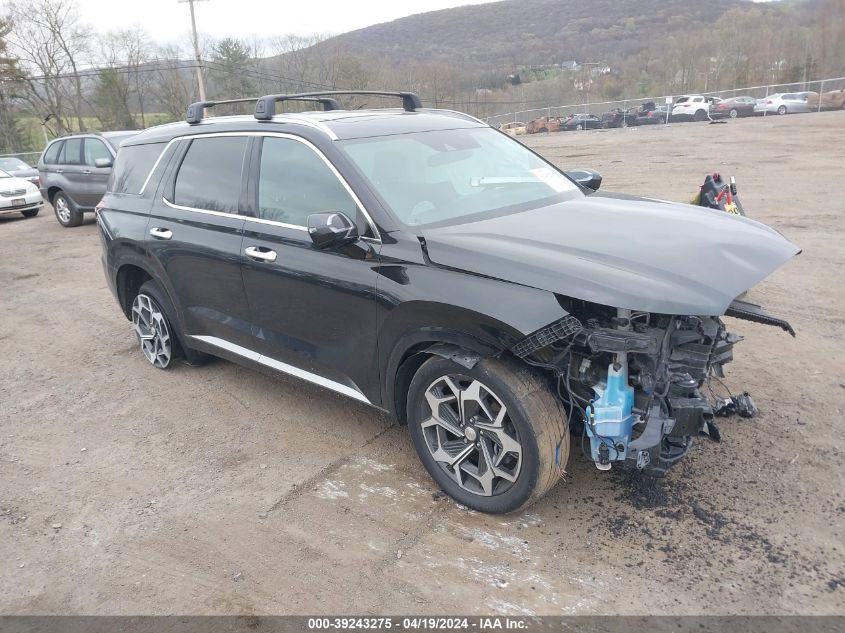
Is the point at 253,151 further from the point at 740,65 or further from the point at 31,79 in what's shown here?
the point at 740,65

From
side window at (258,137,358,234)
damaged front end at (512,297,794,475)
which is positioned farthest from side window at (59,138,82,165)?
damaged front end at (512,297,794,475)

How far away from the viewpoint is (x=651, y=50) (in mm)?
110562

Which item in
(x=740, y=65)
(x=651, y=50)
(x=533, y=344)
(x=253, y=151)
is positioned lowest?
(x=533, y=344)

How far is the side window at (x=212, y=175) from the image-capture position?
4.27 meters

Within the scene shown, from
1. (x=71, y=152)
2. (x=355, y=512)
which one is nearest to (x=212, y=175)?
(x=355, y=512)

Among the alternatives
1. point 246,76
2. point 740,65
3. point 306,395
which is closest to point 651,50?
point 740,65

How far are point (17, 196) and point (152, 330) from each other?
1291cm

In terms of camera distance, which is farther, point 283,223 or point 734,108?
point 734,108

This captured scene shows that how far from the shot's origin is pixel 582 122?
42.3 metres

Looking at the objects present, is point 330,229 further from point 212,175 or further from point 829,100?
point 829,100

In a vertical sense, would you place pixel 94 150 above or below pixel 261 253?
above

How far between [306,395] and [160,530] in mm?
1607

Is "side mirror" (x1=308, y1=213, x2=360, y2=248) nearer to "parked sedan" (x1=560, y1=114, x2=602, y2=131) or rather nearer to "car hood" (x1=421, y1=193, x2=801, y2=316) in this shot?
"car hood" (x1=421, y1=193, x2=801, y2=316)

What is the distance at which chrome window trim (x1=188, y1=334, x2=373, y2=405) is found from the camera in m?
3.76
